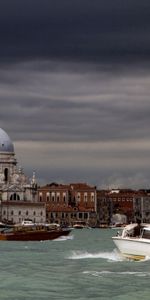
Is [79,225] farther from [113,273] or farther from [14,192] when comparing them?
[113,273]

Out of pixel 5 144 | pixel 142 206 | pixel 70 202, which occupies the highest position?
pixel 5 144

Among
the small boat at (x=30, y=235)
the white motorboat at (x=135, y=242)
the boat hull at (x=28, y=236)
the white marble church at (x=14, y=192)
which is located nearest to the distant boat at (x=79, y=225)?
the white marble church at (x=14, y=192)

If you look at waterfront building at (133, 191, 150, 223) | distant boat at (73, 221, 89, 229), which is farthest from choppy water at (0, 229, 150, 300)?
waterfront building at (133, 191, 150, 223)

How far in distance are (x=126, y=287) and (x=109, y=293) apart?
47.0 inches

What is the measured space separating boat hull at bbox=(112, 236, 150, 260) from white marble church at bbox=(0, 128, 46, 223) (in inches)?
3862

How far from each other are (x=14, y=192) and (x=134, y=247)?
10267 centimetres

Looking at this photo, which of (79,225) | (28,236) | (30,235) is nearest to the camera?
(28,236)

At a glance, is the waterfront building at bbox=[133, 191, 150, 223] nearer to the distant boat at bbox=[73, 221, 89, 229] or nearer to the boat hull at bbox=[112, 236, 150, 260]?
the distant boat at bbox=[73, 221, 89, 229]

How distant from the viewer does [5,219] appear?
13012cm

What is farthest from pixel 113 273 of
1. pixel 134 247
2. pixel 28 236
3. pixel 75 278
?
pixel 28 236

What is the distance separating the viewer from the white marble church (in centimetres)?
13200

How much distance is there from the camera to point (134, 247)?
32.3 m

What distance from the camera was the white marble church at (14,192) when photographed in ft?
433

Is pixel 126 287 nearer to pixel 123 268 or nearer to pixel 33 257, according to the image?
pixel 123 268
